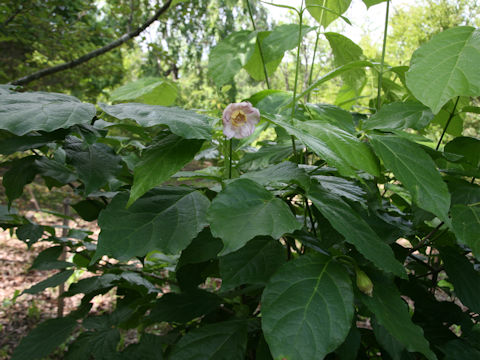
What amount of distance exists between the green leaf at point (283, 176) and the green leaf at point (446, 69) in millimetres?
191

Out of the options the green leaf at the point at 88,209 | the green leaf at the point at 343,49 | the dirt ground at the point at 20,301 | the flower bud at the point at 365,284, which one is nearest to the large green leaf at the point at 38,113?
the green leaf at the point at 88,209

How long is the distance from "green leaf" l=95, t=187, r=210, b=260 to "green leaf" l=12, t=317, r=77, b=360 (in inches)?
24.2

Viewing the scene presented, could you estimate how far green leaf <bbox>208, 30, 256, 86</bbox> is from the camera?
0.74 m

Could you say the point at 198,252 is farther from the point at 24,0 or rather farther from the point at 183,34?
the point at 183,34

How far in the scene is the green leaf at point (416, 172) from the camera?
510mm

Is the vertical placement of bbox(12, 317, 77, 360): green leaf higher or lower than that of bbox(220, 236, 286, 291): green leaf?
lower

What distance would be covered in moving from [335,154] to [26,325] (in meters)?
3.48

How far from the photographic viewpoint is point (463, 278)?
27.7 inches

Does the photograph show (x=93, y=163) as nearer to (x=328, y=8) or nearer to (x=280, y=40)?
(x=280, y=40)

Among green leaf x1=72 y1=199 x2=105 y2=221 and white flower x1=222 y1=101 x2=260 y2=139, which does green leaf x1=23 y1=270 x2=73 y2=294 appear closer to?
green leaf x1=72 y1=199 x2=105 y2=221

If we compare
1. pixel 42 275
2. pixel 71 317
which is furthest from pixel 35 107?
pixel 42 275

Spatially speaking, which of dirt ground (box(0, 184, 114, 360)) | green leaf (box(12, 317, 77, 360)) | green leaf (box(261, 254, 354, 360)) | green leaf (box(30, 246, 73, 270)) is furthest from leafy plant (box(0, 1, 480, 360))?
dirt ground (box(0, 184, 114, 360))

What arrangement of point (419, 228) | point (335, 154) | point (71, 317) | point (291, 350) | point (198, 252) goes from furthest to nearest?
point (71, 317)
point (419, 228)
point (198, 252)
point (335, 154)
point (291, 350)

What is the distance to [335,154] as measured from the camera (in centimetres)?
52
